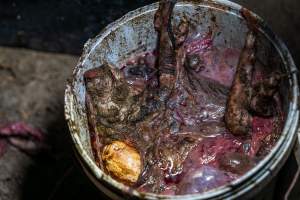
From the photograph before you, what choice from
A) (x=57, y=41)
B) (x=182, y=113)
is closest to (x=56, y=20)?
(x=57, y=41)

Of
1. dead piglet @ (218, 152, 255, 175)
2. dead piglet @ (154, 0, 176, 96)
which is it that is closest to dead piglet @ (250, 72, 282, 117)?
dead piglet @ (218, 152, 255, 175)

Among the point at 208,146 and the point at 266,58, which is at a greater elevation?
the point at 266,58

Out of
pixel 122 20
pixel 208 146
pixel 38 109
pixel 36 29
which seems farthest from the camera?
pixel 36 29

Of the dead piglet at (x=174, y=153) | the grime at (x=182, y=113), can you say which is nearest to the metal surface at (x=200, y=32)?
the grime at (x=182, y=113)

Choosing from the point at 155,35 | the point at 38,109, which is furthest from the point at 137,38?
the point at 38,109

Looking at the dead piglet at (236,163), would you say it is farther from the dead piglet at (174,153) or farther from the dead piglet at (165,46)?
the dead piglet at (165,46)

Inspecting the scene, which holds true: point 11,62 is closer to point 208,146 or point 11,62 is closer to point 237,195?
point 208,146

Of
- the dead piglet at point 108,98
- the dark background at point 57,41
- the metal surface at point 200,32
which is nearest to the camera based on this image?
the metal surface at point 200,32
